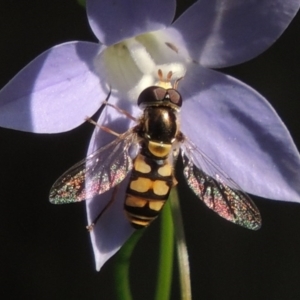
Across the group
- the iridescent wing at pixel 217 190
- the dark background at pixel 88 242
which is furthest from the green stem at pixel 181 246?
the dark background at pixel 88 242

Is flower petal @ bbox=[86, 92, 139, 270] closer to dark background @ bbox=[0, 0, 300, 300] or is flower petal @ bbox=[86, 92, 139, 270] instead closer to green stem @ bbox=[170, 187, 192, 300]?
green stem @ bbox=[170, 187, 192, 300]

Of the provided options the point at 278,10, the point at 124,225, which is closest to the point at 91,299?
the point at 124,225

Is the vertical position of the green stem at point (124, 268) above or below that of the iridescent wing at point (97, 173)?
below

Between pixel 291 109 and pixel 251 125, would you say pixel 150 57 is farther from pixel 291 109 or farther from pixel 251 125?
pixel 291 109

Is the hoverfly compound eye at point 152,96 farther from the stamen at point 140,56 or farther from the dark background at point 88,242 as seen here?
the dark background at point 88,242

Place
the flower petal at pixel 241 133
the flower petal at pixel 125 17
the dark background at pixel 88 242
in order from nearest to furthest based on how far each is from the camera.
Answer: the flower petal at pixel 125 17
the flower petal at pixel 241 133
the dark background at pixel 88 242

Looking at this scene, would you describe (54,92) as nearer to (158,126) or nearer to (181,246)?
(158,126)

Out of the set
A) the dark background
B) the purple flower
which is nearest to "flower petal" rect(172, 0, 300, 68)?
the purple flower
